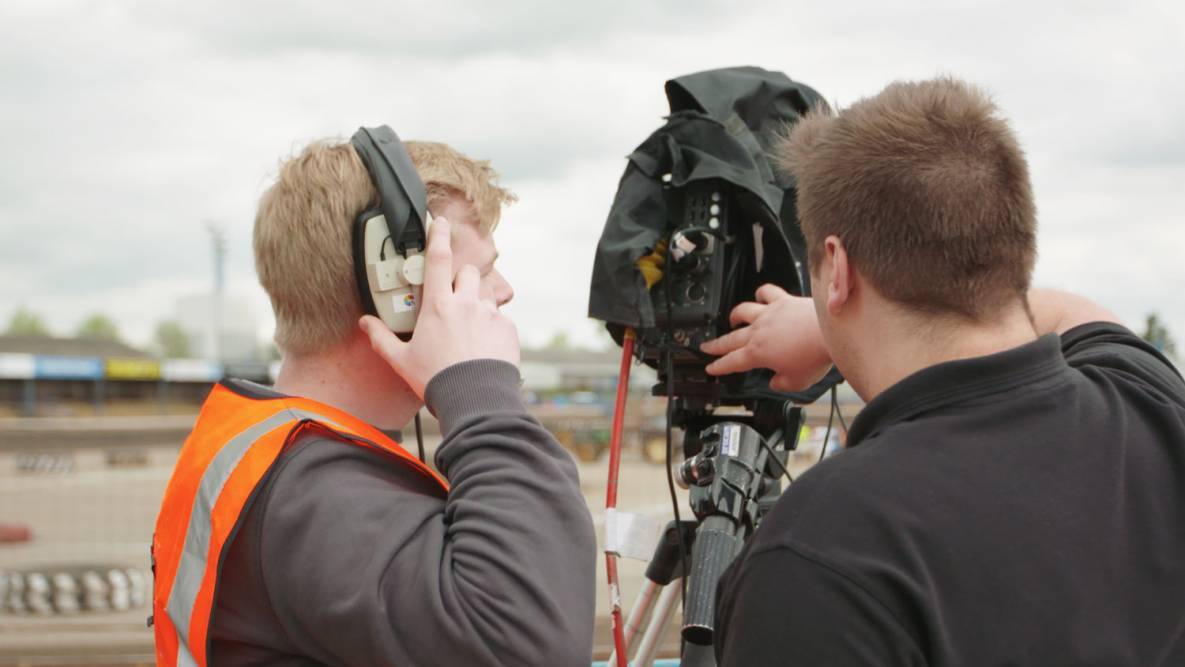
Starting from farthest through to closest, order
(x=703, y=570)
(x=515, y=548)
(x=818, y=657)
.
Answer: (x=703, y=570), (x=515, y=548), (x=818, y=657)

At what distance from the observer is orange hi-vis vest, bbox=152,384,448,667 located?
125 centimetres

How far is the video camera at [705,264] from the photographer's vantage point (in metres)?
1.97

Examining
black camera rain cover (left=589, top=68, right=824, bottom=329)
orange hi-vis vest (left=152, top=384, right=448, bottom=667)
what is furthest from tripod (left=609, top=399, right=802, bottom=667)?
orange hi-vis vest (left=152, top=384, right=448, bottom=667)

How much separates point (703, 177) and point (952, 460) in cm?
102

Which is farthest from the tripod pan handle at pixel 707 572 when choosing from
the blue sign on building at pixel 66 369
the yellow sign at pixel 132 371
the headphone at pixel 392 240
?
the yellow sign at pixel 132 371

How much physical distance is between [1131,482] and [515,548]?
2.29 ft

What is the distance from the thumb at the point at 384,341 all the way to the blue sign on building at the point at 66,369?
35.7 meters

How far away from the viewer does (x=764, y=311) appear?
6.24ft

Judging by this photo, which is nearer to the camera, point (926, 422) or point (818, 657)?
point (818, 657)

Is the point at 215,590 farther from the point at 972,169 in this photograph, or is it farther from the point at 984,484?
the point at 972,169

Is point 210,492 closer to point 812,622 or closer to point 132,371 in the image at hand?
point 812,622

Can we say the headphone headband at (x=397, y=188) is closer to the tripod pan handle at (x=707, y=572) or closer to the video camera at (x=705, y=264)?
the video camera at (x=705, y=264)

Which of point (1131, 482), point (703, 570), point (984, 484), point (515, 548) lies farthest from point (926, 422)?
point (703, 570)

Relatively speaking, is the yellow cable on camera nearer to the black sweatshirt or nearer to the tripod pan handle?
the tripod pan handle
